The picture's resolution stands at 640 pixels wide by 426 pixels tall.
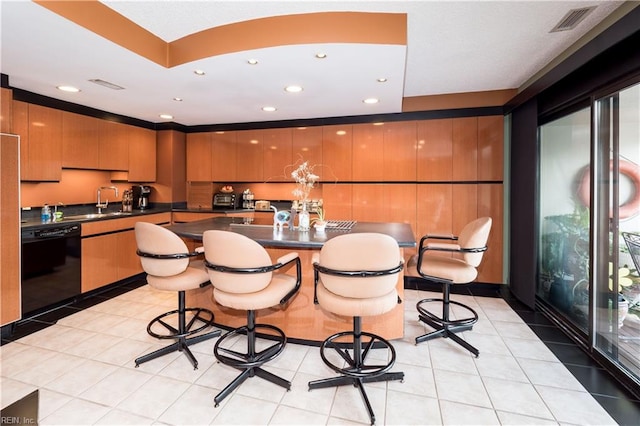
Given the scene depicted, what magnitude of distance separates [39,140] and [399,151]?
4.55 metres

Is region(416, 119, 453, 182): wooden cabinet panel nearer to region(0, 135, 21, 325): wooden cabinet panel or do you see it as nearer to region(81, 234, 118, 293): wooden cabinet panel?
region(81, 234, 118, 293): wooden cabinet panel

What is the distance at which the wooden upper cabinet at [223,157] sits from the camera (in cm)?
545

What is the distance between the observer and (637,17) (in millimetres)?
1919

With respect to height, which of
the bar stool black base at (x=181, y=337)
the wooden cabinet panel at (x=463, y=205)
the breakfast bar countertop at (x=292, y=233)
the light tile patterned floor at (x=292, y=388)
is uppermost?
the wooden cabinet panel at (x=463, y=205)

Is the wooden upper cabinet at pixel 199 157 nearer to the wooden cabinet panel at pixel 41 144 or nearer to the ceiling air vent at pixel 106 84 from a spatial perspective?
the wooden cabinet panel at pixel 41 144

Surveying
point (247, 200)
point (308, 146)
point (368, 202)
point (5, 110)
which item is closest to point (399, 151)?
point (368, 202)

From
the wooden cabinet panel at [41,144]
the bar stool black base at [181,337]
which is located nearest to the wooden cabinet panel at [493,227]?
the bar stool black base at [181,337]

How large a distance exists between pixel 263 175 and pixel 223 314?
283 cm

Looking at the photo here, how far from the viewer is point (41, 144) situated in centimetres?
366

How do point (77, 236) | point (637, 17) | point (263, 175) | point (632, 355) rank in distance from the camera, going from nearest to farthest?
1. point (637, 17)
2. point (632, 355)
3. point (77, 236)
4. point (263, 175)

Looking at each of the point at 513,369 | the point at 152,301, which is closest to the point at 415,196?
the point at 513,369

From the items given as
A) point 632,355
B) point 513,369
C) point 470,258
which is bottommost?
point 513,369

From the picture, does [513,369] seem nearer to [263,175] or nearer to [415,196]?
[415,196]

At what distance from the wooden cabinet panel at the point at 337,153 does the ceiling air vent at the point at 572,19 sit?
2740 millimetres
